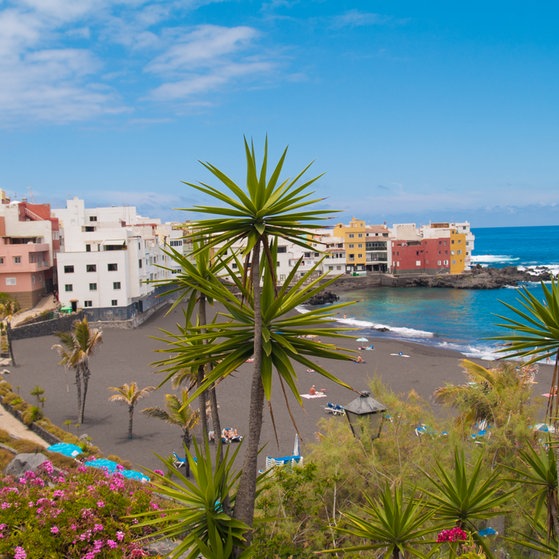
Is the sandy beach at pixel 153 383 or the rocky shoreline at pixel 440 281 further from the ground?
the rocky shoreline at pixel 440 281

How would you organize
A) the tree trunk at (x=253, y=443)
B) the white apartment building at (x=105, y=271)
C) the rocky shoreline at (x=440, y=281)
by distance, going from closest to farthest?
the tree trunk at (x=253, y=443), the white apartment building at (x=105, y=271), the rocky shoreline at (x=440, y=281)

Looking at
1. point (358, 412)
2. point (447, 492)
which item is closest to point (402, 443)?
point (358, 412)

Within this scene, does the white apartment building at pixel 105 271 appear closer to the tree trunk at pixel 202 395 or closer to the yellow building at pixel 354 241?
the tree trunk at pixel 202 395

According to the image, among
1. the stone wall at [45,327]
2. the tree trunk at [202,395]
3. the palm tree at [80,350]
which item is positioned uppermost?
the tree trunk at [202,395]

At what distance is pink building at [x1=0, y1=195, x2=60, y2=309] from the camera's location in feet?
179

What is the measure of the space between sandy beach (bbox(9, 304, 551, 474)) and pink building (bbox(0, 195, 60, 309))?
33.2 ft

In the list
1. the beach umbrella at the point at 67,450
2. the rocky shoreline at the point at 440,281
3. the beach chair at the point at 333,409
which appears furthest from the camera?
the rocky shoreline at the point at 440,281

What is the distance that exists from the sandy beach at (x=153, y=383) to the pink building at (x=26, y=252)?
10113 millimetres

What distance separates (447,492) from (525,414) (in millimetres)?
6141

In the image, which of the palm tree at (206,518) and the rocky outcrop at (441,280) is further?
the rocky outcrop at (441,280)

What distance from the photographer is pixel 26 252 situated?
55125 millimetres

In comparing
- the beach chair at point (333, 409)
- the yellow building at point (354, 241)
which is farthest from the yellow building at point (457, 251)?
the beach chair at point (333, 409)

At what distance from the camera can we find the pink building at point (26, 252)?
54.6 metres

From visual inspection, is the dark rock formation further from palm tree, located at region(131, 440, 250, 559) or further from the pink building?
palm tree, located at region(131, 440, 250, 559)
